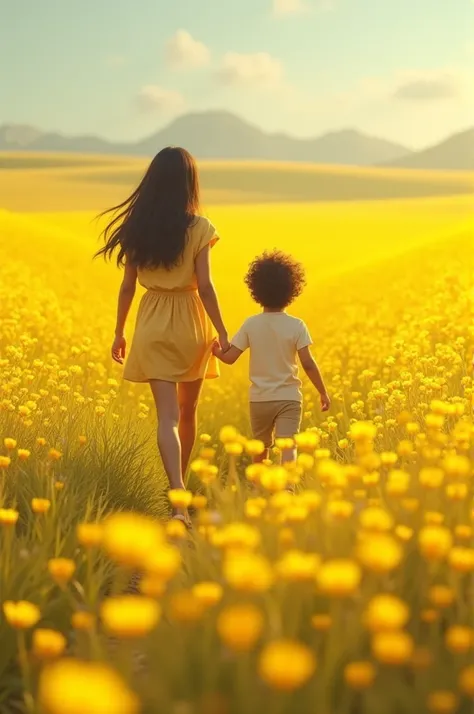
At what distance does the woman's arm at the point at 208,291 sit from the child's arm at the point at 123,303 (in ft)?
1.36

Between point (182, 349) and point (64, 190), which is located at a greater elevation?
point (64, 190)

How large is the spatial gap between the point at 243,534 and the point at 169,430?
11.0ft

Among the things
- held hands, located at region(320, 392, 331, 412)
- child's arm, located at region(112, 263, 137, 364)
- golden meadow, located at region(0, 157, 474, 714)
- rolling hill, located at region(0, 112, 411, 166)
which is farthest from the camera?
rolling hill, located at region(0, 112, 411, 166)

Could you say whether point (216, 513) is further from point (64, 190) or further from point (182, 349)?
point (64, 190)

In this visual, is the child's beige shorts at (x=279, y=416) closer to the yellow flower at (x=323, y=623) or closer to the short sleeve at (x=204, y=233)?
the short sleeve at (x=204, y=233)

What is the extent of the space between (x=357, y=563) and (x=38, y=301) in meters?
7.44

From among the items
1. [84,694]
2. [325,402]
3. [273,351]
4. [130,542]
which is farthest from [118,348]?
[84,694]

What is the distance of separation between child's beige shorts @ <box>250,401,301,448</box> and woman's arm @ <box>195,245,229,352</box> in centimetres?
40

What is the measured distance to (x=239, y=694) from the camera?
1.89 metres

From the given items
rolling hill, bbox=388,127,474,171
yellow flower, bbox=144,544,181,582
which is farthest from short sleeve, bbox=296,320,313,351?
rolling hill, bbox=388,127,474,171

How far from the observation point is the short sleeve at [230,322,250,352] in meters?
5.39

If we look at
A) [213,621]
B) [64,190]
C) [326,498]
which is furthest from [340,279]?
[213,621]

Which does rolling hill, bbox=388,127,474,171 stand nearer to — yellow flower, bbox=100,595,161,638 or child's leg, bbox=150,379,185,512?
child's leg, bbox=150,379,185,512

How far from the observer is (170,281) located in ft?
17.9
